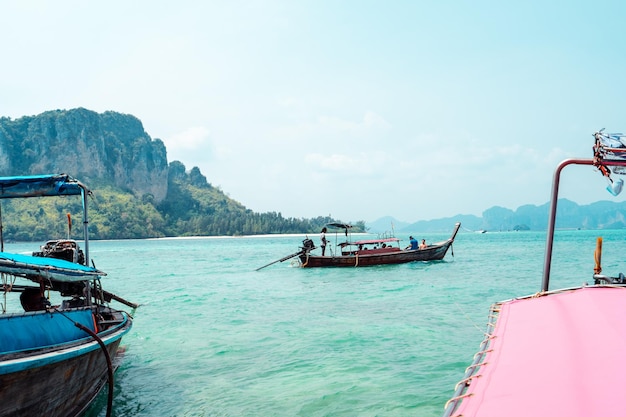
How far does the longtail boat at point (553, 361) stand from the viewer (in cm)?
340

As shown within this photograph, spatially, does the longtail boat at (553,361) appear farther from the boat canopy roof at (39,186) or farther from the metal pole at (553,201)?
the boat canopy roof at (39,186)

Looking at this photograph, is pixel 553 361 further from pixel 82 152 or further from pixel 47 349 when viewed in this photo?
pixel 82 152

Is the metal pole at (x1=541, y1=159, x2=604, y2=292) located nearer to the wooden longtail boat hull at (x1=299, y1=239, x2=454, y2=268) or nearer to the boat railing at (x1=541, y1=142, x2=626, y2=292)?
the boat railing at (x1=541, y1=142, x2=626, y2=292)

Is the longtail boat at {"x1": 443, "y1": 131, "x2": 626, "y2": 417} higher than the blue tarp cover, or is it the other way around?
the longtail boat at {"x1": 443, "y1": 131, "x2": 626, "y2": 417}

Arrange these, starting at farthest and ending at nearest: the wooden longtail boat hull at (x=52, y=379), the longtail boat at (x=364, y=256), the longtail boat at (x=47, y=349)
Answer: the longtail boat at (x=364, y=256) < the longtail boat at (x=47, y=349) < the wooden longtail boat hull at (x=52, y=379)

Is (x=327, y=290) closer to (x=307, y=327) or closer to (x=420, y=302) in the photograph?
(x=420, y=302)

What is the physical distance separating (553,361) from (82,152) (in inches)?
6155

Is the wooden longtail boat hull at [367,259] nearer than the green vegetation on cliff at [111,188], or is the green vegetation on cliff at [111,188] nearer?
the wooden longtail boat hull at [367,259]

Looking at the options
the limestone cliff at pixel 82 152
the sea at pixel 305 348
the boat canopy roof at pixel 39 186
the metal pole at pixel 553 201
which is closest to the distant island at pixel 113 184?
the limestone cliff at pixel 82 152

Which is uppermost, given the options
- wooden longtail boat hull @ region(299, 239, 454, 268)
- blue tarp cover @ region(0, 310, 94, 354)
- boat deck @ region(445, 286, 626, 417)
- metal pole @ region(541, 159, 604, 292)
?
metal pole @ region(541, 159, 604, 292)

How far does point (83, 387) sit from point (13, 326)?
6.68 ft

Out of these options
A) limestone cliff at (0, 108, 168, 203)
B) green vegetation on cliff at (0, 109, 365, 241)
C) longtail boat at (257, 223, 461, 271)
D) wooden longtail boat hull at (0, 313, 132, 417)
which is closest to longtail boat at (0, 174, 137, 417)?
wooden longtail boat hull at (0, 313, 132, 417)

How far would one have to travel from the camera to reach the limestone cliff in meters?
136

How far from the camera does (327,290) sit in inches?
933
